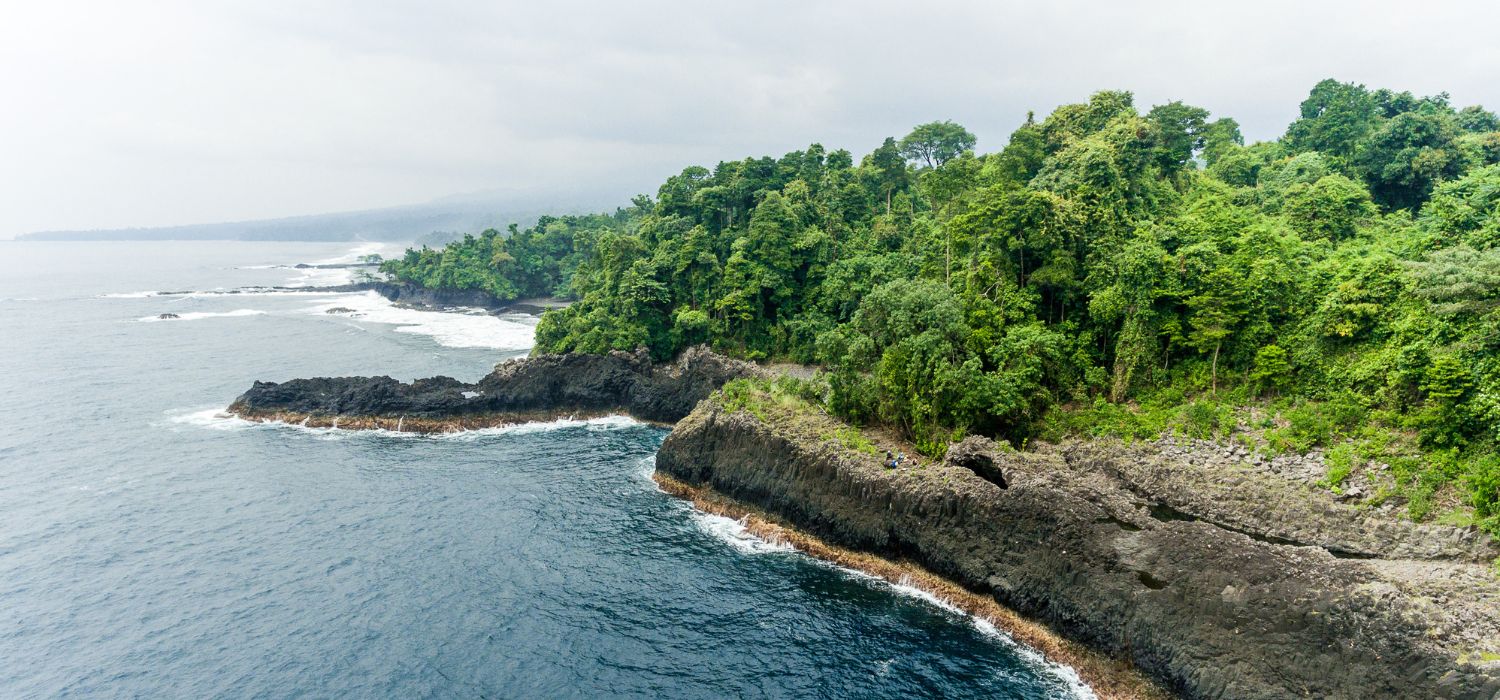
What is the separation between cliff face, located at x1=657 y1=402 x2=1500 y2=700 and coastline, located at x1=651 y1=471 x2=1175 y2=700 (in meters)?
0.52

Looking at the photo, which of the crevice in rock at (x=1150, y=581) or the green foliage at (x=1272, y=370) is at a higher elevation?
the green foliage at (x=1272, y=370)

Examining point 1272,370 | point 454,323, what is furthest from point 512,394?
point 1272,370

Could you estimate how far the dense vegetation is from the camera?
3247 cm

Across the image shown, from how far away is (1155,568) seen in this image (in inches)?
1156

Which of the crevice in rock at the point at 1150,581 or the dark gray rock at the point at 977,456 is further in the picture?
the dark gray rock at the point at 977,456

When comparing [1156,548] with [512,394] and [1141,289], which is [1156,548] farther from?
[512,394]

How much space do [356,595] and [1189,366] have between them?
161 feet

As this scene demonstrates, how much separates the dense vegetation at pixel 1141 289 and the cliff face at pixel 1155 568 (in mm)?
4057

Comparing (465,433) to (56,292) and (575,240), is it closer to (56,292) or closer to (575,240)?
(575,240)

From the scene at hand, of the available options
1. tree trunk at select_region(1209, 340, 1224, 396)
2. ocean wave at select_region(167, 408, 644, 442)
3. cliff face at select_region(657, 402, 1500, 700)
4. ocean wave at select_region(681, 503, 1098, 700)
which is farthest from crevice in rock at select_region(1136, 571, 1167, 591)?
ocean wave at select_region(167, 408, 644, 442)

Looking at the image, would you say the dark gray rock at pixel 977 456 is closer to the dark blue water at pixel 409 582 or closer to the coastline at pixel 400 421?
the dark blue water at pixel 409 582

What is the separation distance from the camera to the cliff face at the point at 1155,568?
23.8 m

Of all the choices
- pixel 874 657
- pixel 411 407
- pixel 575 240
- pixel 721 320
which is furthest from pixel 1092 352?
pixel 575 240

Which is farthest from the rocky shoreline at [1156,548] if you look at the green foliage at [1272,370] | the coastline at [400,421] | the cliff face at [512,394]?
the coastline at [400,421]
